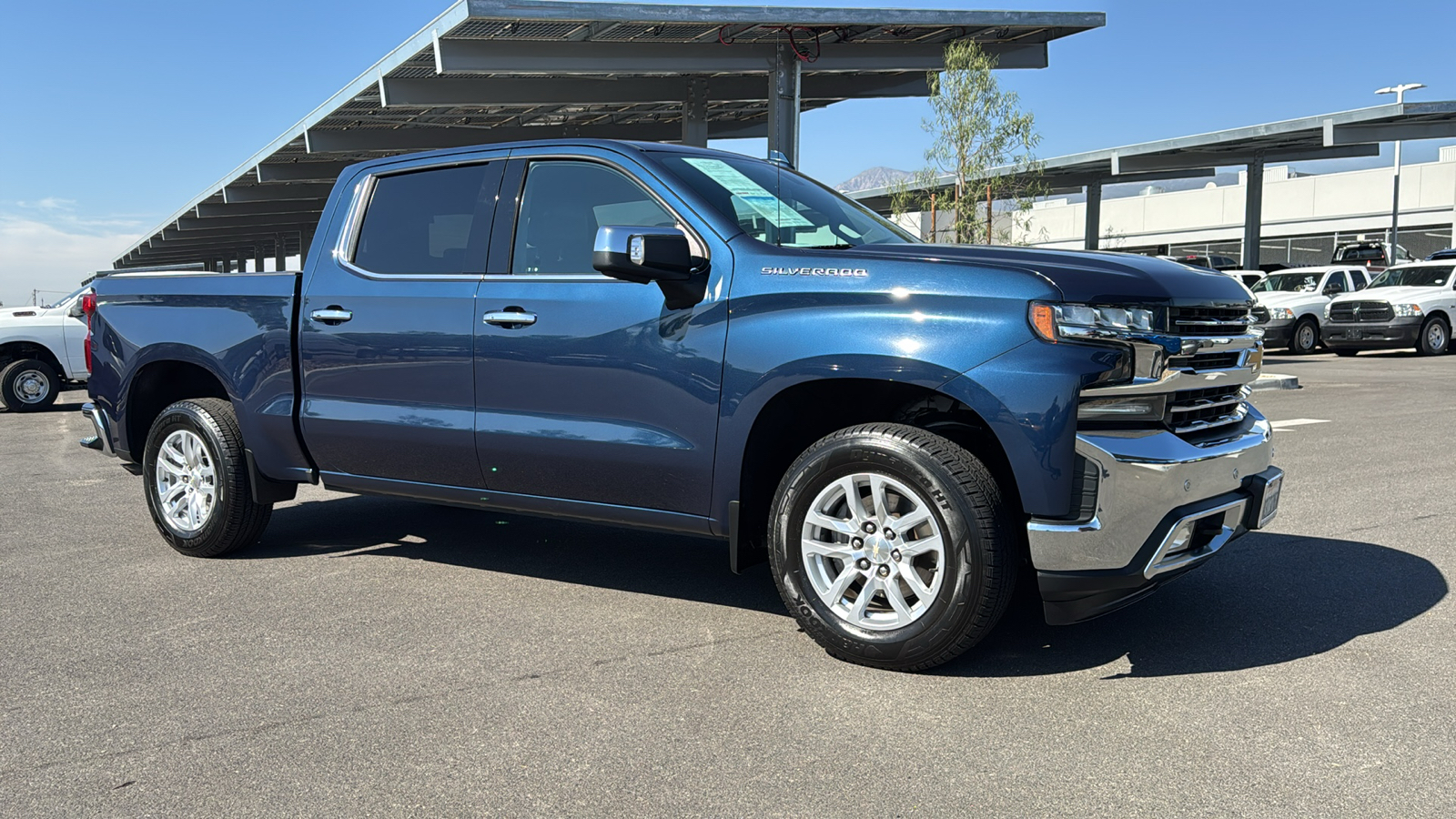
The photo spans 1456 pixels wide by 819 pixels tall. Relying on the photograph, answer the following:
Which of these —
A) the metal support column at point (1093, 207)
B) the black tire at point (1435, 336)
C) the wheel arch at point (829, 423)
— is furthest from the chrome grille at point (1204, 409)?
the metal support column at point (1093, 207)

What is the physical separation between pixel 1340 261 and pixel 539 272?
4342 centimetres

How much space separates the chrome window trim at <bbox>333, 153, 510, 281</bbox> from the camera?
207 inches


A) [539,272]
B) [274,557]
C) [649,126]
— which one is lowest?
[274,557]

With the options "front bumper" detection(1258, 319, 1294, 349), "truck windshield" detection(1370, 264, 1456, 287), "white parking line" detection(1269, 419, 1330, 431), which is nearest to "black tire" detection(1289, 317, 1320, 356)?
"front bumper" detection(1258, 319, 1294, 349)

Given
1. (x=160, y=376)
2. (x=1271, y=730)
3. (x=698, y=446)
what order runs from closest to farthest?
(x=1271, y=730)
(x=698, y=446)
(x=160, y=376)

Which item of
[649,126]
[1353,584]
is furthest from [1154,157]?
[1353,584]

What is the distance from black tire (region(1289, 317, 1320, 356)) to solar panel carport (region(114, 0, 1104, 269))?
7.55 meters

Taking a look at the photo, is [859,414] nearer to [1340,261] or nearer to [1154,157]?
[1154,157]

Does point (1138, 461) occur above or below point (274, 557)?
above

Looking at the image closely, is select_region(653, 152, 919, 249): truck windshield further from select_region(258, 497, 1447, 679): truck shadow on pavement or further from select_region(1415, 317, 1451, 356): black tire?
select_region(1415, 317, 1451, 356): black tire

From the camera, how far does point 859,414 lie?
457cm

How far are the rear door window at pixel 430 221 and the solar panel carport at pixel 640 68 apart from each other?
13.5 metres

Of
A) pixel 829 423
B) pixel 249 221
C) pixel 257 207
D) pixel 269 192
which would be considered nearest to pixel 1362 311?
pixel 829 423

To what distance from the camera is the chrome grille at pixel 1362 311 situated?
22.7 meters
